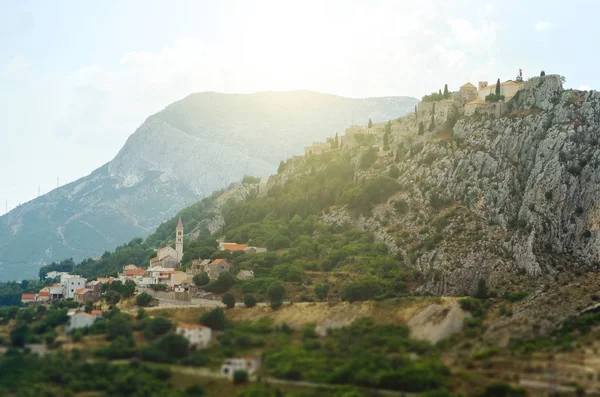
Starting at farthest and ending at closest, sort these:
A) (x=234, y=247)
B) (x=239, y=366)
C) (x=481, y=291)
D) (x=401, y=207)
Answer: (x=234, y=247), (x=401, y=207), (x=481, y=291), (x=239, y=366)

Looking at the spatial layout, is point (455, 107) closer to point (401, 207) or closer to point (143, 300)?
point (401, 207)

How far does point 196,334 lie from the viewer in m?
72.6

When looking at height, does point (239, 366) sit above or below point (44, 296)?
below

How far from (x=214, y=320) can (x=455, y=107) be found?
53.5m

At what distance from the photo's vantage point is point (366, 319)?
76625mm

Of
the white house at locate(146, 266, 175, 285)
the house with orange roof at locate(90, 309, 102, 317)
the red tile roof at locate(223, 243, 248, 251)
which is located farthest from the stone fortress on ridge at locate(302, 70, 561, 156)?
the house with orange roof at locate(90, 309, 102, 317)

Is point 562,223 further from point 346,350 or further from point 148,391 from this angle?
point 148,391

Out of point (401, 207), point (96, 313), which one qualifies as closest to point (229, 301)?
point (96, 313)

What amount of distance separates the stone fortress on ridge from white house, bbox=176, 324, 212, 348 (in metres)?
51.1

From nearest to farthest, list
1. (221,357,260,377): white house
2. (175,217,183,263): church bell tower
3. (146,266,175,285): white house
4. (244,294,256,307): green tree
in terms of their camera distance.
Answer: (221,357,260,377): white house < (244,294,256,307): green tree < (146,266,175,285): white house < (175,217,183,263): church bell tower

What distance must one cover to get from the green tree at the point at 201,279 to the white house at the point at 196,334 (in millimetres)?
24268

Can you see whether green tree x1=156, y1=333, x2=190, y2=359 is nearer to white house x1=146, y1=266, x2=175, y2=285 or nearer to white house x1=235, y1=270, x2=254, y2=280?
white house x1=235, y1=270, x2=254, y2=280

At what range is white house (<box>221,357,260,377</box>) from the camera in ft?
212

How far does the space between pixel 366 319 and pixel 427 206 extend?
102ft
